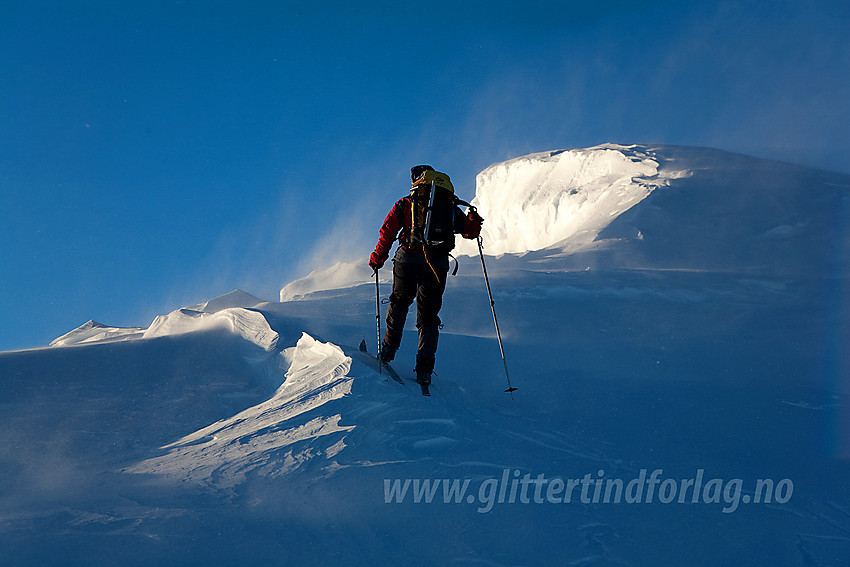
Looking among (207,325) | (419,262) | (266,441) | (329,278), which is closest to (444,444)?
(266,441)

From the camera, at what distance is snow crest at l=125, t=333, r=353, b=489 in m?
3.17

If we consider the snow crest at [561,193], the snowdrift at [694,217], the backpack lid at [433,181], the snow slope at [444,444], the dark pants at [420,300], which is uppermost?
the snow crest at [561,193]

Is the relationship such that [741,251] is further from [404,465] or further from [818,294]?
[404,465]

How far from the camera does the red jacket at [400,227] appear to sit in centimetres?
541

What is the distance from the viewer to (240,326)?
28.5ft

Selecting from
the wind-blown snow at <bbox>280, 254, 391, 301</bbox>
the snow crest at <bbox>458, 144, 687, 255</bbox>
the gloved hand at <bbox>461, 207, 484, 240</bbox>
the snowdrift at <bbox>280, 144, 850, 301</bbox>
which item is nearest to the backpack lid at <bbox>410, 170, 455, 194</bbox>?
the gloved hand at <bbox>461, 207, 484, 240</bbox>

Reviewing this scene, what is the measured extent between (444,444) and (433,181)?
2.74 metres

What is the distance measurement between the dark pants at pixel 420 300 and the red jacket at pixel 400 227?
0.74 ft

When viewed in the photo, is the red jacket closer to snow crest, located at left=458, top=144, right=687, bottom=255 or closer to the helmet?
the helmet

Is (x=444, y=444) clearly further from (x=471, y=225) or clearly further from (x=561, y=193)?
→ (x=561, y=193)

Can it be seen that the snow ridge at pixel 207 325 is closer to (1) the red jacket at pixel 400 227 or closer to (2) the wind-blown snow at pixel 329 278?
(1) the red jacket at pixel 400 227

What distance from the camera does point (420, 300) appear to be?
5.52m

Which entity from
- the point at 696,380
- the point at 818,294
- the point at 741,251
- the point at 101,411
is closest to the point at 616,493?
the point at 696,380

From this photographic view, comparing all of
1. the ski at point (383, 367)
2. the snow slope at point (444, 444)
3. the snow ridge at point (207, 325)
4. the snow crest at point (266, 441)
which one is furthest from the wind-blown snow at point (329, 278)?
the snow crest at point (266, 441)
